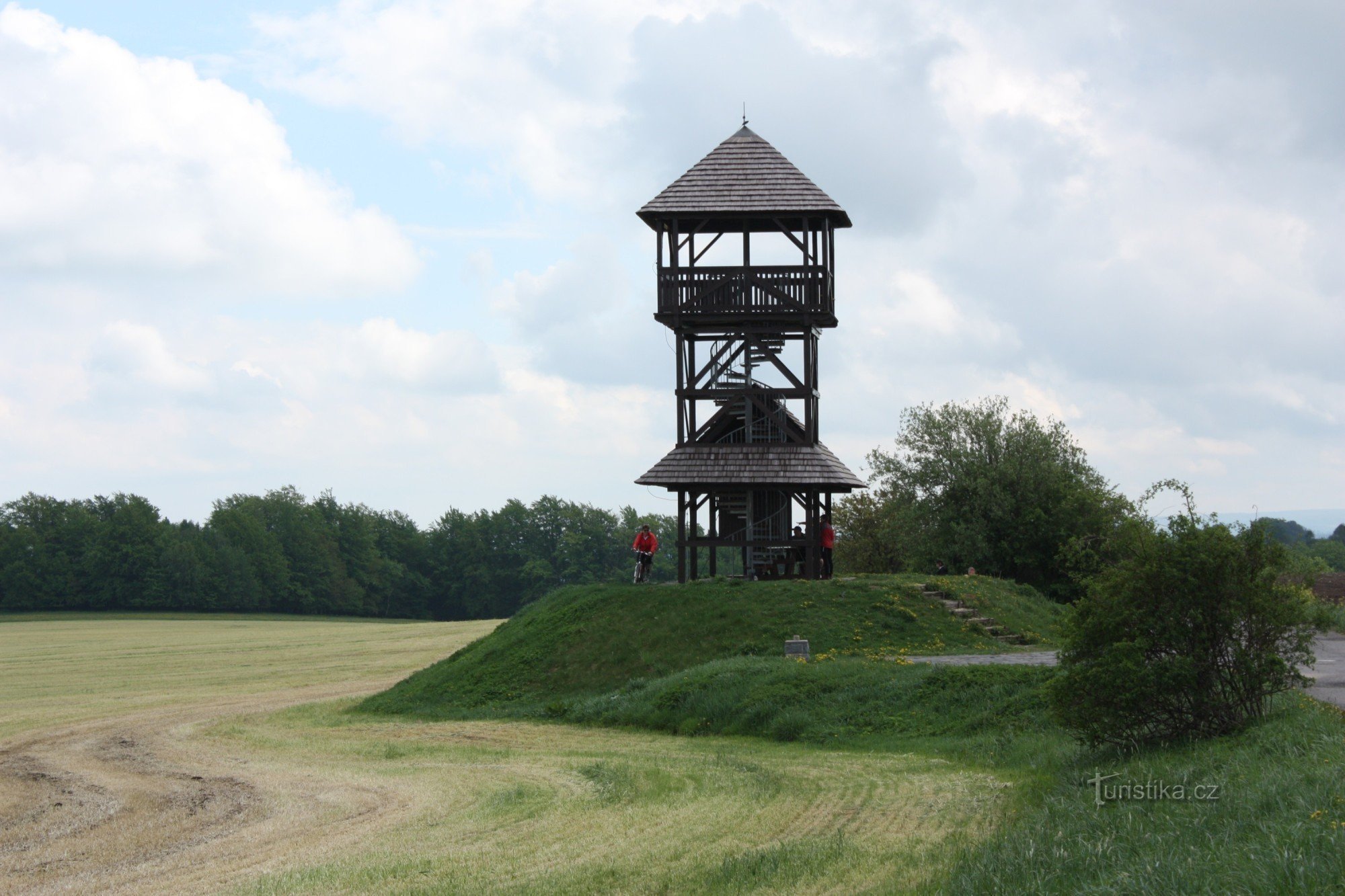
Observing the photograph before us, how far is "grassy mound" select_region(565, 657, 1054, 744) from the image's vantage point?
18.3 metres

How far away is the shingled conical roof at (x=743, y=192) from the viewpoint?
33.1 meters

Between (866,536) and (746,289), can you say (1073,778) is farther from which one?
(866,536)

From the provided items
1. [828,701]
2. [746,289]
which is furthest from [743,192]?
[828,701]

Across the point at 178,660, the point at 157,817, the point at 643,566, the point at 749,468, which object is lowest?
the point at 157,817

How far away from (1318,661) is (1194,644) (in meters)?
8.32

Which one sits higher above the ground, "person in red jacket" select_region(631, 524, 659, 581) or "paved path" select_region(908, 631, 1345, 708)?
"person in red jacket" select_region(631, 524, 659, 581)

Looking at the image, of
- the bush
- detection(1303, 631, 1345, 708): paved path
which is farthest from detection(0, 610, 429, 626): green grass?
the bush

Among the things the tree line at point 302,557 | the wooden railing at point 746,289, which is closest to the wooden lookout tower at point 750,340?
the wooden railing at point 746,289

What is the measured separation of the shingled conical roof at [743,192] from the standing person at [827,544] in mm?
8167

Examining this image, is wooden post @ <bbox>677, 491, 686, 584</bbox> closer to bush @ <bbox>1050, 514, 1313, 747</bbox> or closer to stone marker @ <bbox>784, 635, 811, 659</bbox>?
stone marker @ <bbox>784, 635, 811, 659</bbox>

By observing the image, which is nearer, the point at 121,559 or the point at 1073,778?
the point at 1073,778

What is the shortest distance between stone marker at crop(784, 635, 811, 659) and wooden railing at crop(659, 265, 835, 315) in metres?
11.3

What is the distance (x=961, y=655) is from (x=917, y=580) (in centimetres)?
696

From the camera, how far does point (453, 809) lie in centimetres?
1502
